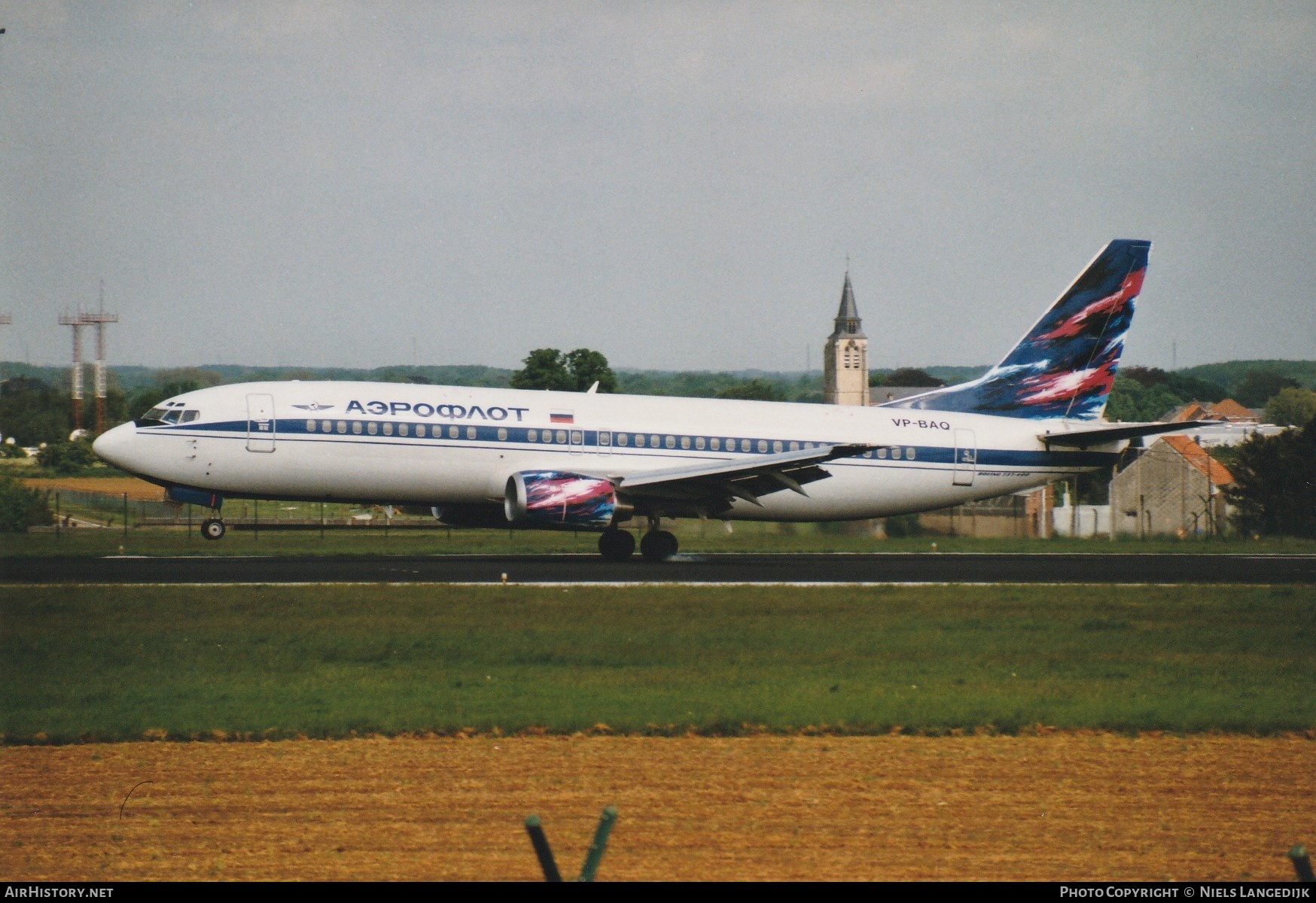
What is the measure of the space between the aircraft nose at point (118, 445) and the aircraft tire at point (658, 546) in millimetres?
11890

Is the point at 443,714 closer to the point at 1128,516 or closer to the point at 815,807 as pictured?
the point at 815,807

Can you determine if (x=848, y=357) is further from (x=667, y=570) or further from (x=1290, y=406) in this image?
(x=667, y=570)

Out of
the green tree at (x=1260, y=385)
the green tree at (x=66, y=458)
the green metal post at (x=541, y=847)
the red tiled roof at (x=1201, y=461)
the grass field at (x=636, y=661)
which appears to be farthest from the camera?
the green tree at (x=1260, y=385)

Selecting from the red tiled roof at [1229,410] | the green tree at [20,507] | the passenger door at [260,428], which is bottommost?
the green tree at [20,507]

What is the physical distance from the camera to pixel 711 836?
10.2 meters

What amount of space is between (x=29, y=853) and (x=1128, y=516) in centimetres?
5473

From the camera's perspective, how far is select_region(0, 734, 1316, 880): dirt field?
31.0 feet

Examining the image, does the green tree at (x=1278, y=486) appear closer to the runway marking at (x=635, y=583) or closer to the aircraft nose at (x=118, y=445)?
the runway marking at (x=635, y=583)

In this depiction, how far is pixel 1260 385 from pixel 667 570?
8555 cm

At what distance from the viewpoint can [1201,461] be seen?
58969mm

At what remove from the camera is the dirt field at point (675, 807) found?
31.0 feet

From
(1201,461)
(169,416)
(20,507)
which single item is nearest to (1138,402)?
(1201,461)

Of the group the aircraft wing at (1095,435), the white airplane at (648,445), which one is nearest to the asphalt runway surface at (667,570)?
the white airplane at (648,445)

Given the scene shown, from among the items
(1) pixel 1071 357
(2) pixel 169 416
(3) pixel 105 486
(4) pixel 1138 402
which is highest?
(4) pixel 1138 402
